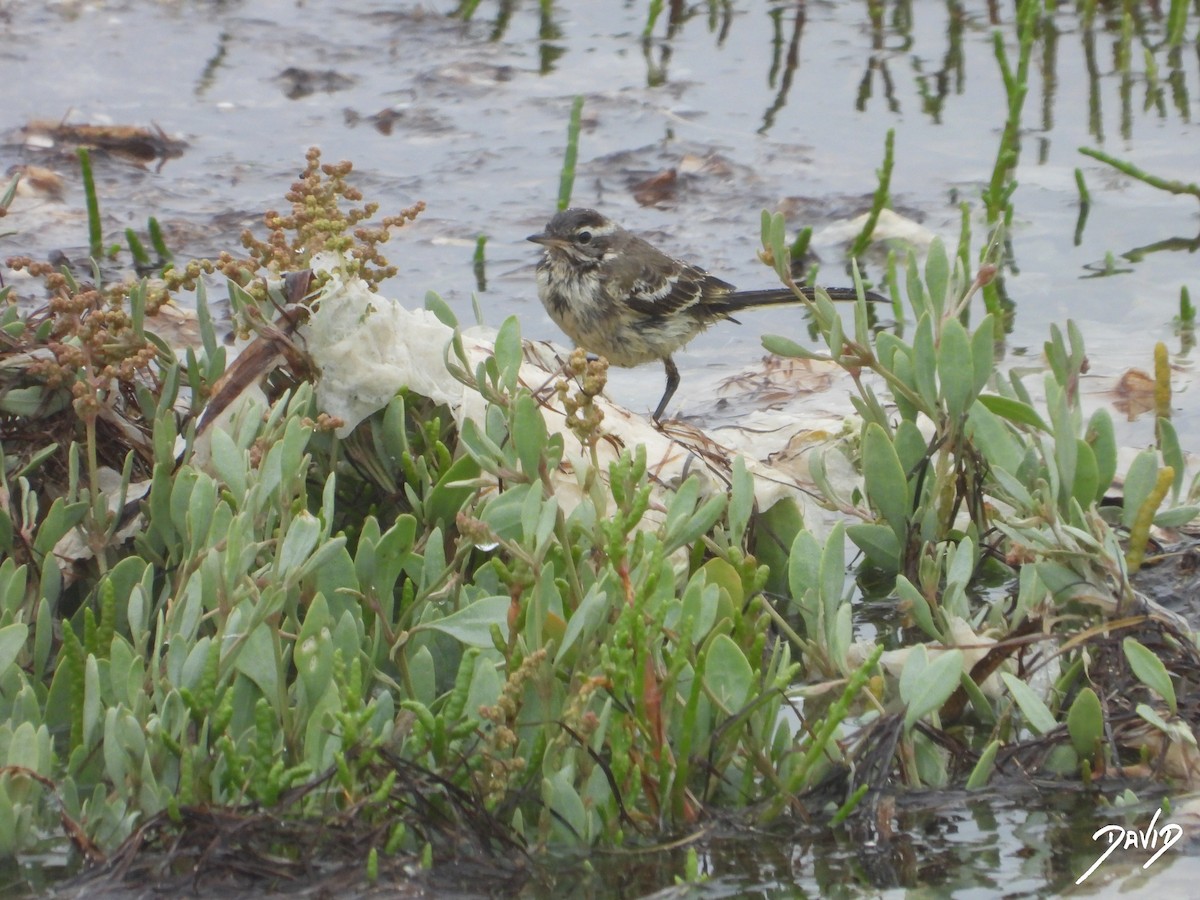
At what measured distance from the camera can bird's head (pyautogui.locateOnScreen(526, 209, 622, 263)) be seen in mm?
8047

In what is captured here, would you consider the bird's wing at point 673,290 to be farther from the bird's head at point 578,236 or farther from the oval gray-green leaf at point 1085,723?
the oval gray-green leaf at point 1085,723

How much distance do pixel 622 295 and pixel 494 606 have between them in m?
4.71

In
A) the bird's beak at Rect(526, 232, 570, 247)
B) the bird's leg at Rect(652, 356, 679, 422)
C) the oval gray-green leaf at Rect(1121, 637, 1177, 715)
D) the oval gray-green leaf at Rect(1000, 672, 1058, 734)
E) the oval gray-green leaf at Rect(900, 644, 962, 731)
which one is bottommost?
the bird's leg at Rect(652, 356, 679, 422)

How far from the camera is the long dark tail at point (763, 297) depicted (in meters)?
7.86

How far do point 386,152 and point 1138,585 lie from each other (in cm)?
640

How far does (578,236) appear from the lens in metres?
8.10

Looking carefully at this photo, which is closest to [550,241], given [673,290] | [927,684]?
[673,290]

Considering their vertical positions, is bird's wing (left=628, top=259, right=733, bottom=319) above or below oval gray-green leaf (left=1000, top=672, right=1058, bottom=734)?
below

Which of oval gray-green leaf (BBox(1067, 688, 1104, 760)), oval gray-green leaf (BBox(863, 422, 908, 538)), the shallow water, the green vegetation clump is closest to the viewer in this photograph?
the green vegetation clump

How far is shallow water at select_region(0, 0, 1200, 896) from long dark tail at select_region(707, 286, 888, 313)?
248mm

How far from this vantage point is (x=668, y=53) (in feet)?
38.7

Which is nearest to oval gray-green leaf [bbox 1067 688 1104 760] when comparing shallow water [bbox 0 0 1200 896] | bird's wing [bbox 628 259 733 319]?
shallow water [bbox 0 0 1200 896]

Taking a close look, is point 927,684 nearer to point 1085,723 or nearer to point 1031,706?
point 1031,706

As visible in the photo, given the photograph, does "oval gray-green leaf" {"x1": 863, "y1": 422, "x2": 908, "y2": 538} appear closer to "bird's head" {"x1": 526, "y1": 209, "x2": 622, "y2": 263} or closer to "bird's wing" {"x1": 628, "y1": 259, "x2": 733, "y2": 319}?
"bird's wing" {"x1": 628, "y1": 259, "x2": 733, "y2": 319}
